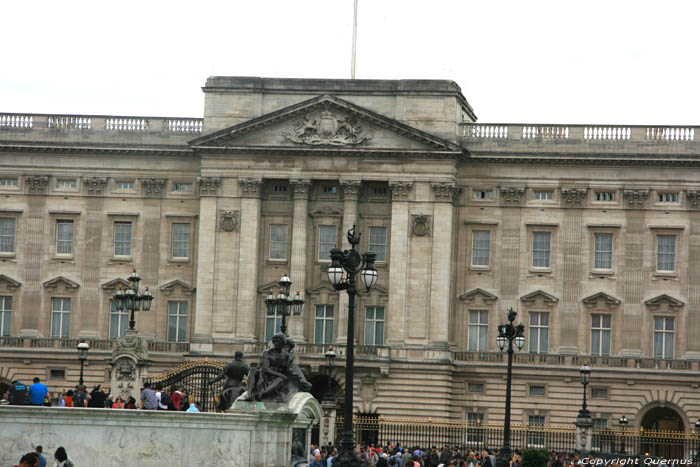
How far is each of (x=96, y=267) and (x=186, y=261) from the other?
4.72 m

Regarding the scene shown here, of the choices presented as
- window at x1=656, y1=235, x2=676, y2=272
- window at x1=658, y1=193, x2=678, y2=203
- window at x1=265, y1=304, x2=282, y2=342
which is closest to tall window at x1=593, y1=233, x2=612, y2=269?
window at x1=656, y1=235, x2=676, y2=272

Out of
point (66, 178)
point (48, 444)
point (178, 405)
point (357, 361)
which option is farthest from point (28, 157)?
point (48, 444)

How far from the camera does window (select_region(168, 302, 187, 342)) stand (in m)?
80.6

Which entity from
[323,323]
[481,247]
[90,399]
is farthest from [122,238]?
[90,399]

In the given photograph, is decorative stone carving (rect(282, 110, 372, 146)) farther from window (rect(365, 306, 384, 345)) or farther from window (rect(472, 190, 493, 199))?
window (rect(365, 306, 384, 345))

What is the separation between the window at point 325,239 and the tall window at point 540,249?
396 inches

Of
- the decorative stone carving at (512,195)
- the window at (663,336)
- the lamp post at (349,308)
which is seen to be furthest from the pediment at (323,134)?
the lamp post at (349,308)

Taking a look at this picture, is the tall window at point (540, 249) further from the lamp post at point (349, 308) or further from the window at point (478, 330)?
the lamp post at point (349, 308)

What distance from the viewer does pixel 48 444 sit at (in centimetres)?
3850

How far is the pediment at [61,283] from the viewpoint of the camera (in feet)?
266

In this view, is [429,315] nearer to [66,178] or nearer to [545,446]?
[545,446]

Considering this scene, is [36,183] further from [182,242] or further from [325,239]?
[325,239]

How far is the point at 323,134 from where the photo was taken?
259 feet

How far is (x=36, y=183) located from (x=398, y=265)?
19407 mm
